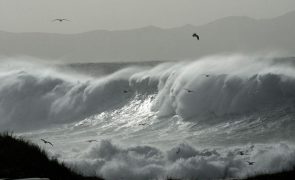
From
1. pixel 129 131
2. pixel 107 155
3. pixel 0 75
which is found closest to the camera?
pixel 107 155

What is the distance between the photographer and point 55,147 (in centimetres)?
2272

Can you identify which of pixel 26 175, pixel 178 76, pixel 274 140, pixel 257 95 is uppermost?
pixel 178 76

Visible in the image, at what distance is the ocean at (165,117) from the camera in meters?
16.8

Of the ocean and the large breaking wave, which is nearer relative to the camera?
the ocean

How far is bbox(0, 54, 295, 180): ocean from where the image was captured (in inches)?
661

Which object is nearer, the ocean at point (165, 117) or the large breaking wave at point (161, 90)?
the ocean at point (165, 117)

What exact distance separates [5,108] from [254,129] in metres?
23.4

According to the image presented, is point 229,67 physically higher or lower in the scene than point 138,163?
higher

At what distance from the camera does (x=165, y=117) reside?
104 feet

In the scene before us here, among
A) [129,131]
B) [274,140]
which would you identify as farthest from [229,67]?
[274,140]

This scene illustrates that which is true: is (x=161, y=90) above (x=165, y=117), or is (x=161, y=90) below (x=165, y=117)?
above

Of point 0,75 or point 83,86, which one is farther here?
point 0,75

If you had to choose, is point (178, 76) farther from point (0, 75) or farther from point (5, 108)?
point (0, 75)

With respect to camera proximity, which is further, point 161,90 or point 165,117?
point 161,90
